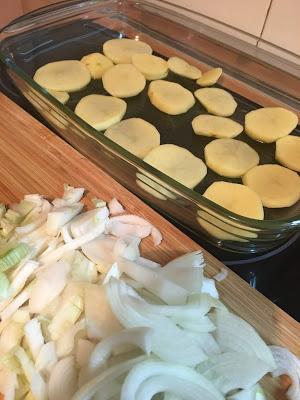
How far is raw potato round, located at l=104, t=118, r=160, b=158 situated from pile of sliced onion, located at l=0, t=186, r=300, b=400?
240 mm

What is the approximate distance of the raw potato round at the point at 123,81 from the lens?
135 cm

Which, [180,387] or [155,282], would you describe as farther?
[155,282]

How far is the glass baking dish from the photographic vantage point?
102 centimetres

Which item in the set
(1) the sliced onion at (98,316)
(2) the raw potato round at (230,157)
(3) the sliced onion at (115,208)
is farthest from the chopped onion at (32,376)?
(2) the raw potato round at (230,157)

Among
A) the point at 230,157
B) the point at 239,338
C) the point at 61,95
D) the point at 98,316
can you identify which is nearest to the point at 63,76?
the point at 61,95

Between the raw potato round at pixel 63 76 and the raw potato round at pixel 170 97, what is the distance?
205 millimetres

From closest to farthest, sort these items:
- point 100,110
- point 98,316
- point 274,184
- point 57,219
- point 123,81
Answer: point 98,316 → point 57,219 → point 274,184 → point 100,110 → point 123,81

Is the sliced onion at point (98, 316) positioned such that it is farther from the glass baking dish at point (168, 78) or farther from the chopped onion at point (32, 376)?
the glass baking dish at point (168, 78)

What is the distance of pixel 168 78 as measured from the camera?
144 centimetres

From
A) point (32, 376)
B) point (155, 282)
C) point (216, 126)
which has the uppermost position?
point (216, 126)

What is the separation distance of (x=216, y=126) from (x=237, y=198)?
0.28m

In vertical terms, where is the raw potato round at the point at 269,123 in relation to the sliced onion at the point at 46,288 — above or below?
above

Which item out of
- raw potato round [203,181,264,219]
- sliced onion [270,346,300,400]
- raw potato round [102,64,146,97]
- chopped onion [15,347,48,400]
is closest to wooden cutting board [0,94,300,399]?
sliced onion [270,346,300,400]

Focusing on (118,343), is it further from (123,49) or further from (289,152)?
(123,49)
